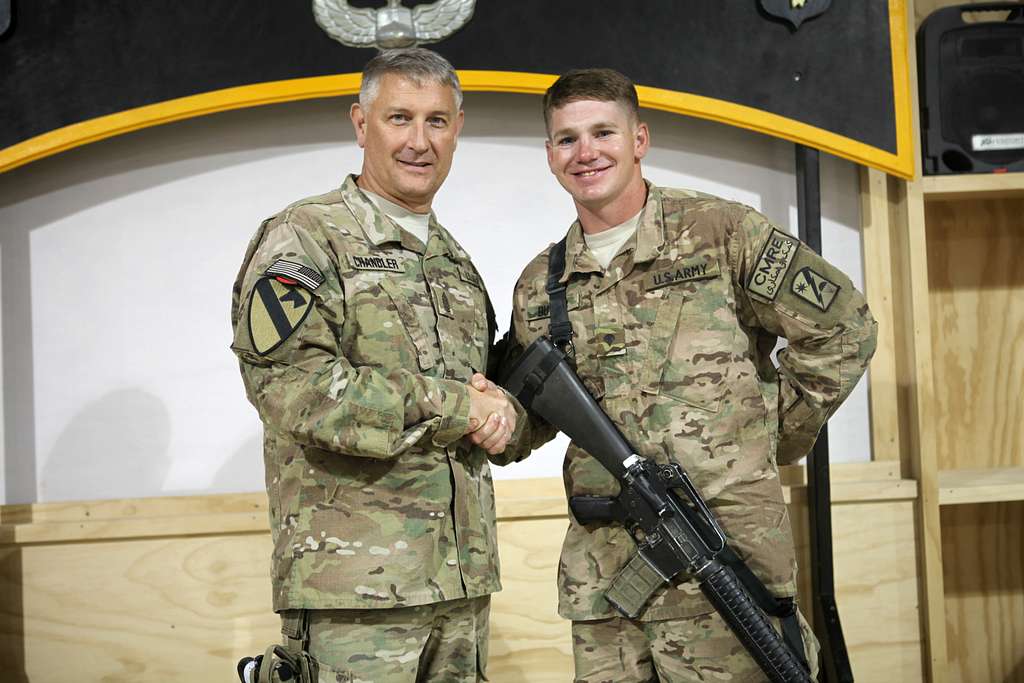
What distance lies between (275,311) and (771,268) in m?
0.94

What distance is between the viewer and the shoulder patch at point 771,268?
74.4 inches

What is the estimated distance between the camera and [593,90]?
1948 mm

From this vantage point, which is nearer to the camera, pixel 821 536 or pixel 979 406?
pixel 821 536

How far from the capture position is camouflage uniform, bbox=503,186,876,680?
1.84 meters

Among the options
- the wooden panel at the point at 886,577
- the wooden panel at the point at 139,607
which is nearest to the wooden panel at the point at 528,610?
the wooden panel at the point at 139,607

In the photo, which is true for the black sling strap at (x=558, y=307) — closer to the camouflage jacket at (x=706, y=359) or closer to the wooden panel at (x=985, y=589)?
the camouflage jacket at (x=706, y=359)

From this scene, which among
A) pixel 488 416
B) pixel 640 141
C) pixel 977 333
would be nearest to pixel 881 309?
pixel 977 333

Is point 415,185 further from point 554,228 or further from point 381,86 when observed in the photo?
point 554,228

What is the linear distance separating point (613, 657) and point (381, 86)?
1204 mm

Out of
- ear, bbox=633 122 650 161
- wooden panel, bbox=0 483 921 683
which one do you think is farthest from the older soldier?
wooden panel, bbox=0 483 921 683

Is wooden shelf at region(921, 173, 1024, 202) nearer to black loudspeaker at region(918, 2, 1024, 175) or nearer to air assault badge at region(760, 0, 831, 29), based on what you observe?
black loudspeaker at region(918, 2, 1024, 175)

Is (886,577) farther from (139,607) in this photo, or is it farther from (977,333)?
(139,607)

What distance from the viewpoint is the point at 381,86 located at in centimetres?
193

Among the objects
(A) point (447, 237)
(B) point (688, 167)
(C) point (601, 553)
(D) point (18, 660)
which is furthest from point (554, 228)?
(D) point (18, 660)
